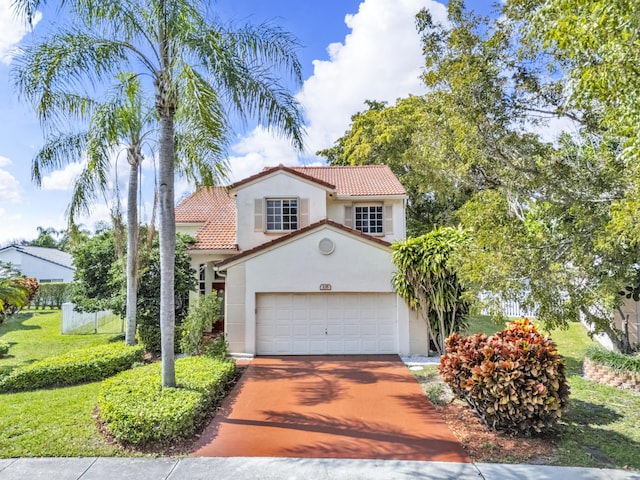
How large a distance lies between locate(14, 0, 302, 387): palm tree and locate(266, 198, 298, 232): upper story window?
7.98m

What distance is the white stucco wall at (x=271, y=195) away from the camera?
1745 cm

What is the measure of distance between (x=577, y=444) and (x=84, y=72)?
1251cm

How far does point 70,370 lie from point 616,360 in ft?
47.8

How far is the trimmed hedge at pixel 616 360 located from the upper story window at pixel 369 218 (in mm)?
9807

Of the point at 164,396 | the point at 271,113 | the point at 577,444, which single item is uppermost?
the point at 271,113

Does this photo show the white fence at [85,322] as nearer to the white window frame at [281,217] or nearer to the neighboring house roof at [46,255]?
the white window frame at [281,217]

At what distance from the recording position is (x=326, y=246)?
1408cm

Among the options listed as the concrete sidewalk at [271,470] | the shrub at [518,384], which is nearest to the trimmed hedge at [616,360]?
the shrub at [518,384]

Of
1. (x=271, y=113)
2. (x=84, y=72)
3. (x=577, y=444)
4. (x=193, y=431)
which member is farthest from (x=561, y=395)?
(x=84, y=72)

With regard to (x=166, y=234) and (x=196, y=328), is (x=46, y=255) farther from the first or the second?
(x=166, y=234)

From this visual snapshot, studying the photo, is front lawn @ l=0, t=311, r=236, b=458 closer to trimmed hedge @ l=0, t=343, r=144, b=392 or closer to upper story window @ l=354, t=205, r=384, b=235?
trimmed hedge @ l=0, t=343, r=144, b=392

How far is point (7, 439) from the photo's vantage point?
23.1 ft

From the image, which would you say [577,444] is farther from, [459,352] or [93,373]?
[93,373]

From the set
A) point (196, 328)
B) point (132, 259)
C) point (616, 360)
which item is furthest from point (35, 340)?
point (616, 360)
